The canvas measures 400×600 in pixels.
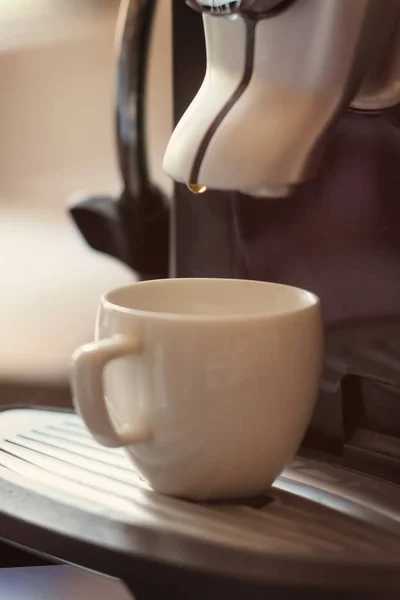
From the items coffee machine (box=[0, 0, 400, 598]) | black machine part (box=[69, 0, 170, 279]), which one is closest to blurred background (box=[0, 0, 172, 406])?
black machine part (box=[69, 0, 170, 279])

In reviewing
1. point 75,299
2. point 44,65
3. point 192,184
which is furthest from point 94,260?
point 192,184

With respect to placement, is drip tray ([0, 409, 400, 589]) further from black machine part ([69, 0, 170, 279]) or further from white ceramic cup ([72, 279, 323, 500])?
black machine part ([69, 0, 170, 279])

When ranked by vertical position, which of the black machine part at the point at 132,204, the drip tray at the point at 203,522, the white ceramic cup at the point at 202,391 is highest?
the black machine part at the point at 132,204

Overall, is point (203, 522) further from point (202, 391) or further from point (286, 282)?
point (286, 282)

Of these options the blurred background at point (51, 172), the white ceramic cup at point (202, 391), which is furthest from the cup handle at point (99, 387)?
the blurred background at point (51, 172)

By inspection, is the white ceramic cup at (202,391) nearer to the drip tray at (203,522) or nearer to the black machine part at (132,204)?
the drip tray at (203,522)

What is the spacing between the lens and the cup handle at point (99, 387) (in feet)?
1.04

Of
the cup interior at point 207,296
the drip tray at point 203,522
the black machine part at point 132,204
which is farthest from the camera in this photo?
the black machine part at point 132,204

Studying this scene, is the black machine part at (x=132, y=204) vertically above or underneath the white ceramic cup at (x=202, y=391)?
above

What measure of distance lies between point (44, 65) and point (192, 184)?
31 centimetres

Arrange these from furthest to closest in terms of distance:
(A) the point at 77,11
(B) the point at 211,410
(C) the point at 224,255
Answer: (A) the point at 77,11, (C) the point at 224,255, (B) the point at 211,410

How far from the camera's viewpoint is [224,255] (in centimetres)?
45

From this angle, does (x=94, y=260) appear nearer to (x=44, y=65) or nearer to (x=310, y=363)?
(x=44, y=65)

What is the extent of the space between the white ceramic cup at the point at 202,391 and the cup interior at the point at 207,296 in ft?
0.14
